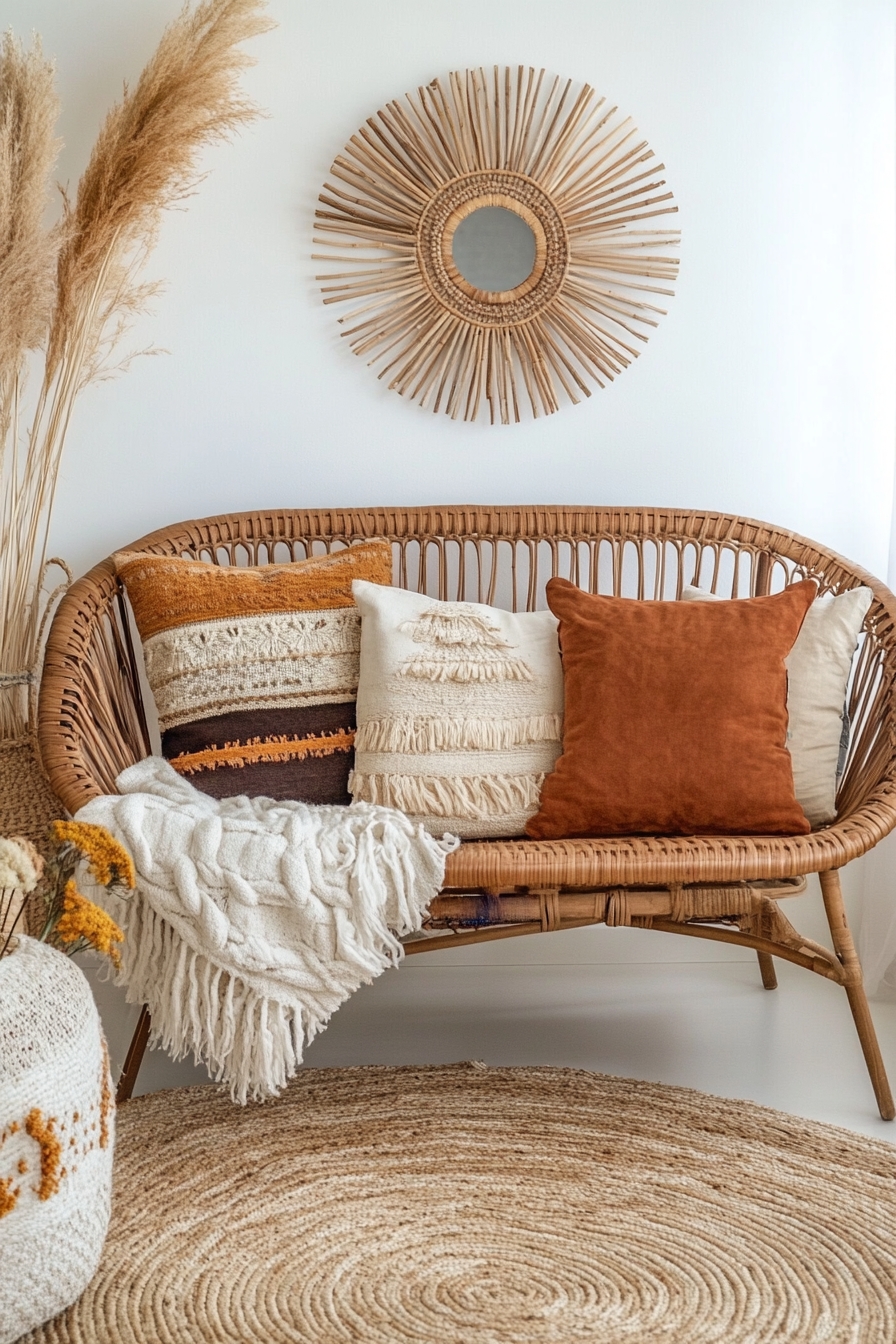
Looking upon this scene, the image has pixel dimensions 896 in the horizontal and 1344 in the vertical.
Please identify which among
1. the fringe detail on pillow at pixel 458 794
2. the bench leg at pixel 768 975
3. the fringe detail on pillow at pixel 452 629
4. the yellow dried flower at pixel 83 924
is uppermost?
the fringe detail on pillow at pixel 452 629

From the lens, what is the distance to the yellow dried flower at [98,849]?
48.4 inches

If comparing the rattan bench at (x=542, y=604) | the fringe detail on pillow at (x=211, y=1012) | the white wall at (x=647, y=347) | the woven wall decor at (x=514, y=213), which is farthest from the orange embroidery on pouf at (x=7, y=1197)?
the woven wall decor at (x=514, y=213)

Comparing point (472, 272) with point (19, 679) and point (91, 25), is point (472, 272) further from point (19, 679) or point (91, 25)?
point (19, 679)

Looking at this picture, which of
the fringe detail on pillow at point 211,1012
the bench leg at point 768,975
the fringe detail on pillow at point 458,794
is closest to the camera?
the fringe detail on pillow at point 211,1012

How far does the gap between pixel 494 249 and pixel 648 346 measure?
35 cm

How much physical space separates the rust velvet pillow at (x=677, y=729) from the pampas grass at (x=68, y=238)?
937 mm

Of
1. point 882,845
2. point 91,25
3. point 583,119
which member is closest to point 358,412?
point 583,119

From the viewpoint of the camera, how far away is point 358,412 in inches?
88.4

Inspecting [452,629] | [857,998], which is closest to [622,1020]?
[857,998]

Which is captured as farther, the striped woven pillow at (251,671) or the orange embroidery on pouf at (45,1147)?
the striped woven pillow at (251,671)

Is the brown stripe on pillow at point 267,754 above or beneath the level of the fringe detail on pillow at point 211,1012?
above

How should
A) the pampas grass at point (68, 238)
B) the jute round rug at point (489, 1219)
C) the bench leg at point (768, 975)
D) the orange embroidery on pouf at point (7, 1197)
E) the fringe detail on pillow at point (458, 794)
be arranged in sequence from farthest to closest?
the bench leg at point (768, 975) < the pampas grass at point (68, 238) < the fringe detail on pillow at point (458, 794) < the jute round rug at point (489, 1219) < the orange embroidery on pouf at point (7, 1197)

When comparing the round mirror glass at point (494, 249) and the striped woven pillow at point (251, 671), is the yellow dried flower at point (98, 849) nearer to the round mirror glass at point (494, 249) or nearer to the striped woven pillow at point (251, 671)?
the striped woven pillow at point (251, 671)

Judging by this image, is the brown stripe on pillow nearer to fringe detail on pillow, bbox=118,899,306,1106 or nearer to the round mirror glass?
fringe detail on pillow, bbox=118,899,306,1106
